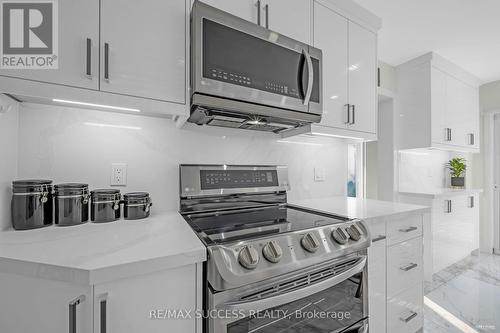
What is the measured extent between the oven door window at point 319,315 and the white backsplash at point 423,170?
2.20 m

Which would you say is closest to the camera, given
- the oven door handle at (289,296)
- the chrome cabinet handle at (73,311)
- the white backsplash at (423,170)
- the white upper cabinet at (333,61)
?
the chrome cabinet handle at (73,311)

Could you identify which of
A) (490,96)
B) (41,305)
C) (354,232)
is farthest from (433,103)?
(41,305)

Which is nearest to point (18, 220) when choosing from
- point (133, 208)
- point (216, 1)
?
point (133, 208)

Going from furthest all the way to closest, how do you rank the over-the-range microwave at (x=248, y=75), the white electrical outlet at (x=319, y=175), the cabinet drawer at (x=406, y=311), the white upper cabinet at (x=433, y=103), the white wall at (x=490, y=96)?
the white wall at (x=490, y=96) < the white upper cabinet at (x=433, y=103) < the white electrical outlet at (x=319, y=175) < the cabinet drawer at (x=406, y=311) < the over-the-range microwave at (x=248, y=75)

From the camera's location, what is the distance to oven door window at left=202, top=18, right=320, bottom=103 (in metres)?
1.11

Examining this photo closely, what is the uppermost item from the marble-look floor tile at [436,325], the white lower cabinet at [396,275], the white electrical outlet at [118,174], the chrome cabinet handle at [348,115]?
the chrome cabinet handle at [348,115]

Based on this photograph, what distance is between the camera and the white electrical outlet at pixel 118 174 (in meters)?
1.26

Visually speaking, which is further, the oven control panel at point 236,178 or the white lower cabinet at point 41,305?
the oven control panel at point 236,178

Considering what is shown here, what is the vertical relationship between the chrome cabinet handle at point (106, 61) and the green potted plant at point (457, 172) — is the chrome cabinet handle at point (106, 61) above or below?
above

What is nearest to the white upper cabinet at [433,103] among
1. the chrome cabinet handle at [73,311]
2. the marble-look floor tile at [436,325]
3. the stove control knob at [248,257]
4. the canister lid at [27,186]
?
the marble-look floor tile at [436,325]

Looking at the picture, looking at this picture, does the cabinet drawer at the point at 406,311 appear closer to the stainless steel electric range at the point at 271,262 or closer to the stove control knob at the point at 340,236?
the stainless steel electric range at the point at 271,262

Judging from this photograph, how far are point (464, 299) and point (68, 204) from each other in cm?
339

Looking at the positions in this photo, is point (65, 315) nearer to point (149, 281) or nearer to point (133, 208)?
point (149, 281)
